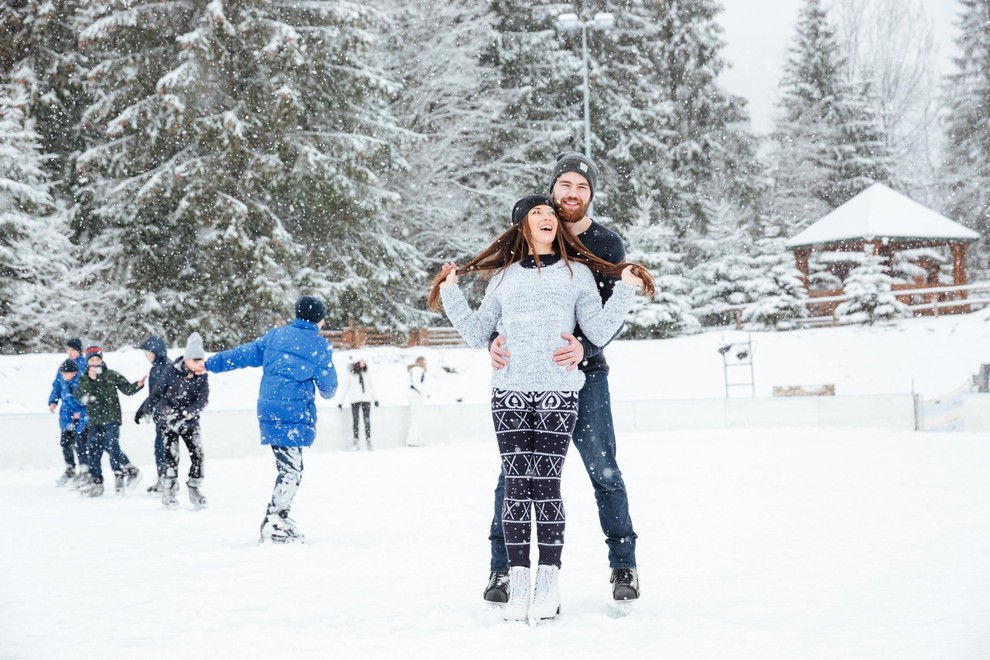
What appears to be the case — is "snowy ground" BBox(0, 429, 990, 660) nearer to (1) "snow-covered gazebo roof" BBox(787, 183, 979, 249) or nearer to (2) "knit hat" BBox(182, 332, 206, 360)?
(2) "knit hat" BBox(182, 332, 206, 360)

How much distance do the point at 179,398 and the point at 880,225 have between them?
91.5 ft

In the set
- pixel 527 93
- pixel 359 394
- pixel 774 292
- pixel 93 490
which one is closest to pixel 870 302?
pixel 774 292

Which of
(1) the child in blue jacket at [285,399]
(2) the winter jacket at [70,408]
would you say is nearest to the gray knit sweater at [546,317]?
(1) the child in blue jacket at [285,399]

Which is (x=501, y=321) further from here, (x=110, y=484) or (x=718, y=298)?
(x=718, y=298)

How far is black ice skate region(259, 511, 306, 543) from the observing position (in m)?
6.20

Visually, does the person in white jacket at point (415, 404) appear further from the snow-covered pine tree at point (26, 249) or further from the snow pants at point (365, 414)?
the snow-covered pine tree at point (26, 249)

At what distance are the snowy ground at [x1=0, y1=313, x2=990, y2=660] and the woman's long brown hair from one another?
130cm

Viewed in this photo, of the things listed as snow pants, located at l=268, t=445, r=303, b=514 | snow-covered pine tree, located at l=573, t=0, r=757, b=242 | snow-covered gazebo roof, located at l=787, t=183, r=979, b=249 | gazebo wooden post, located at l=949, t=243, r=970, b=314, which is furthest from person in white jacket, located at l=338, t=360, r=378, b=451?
gazebo wooden post, located at l=949, t=243, r=970, b=314

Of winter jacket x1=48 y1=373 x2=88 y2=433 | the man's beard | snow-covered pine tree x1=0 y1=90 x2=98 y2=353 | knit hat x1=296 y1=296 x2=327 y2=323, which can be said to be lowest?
winter jacket x1=48 y1=373 x2=88 y2=433

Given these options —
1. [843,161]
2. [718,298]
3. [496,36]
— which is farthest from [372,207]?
[843,161]

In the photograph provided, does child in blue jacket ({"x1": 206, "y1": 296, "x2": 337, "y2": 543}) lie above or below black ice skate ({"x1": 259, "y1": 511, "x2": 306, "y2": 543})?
above

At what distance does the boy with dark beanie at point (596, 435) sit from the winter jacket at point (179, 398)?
16.4 feet

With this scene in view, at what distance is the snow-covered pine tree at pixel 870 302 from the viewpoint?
2659cm

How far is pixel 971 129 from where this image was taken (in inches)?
1709
